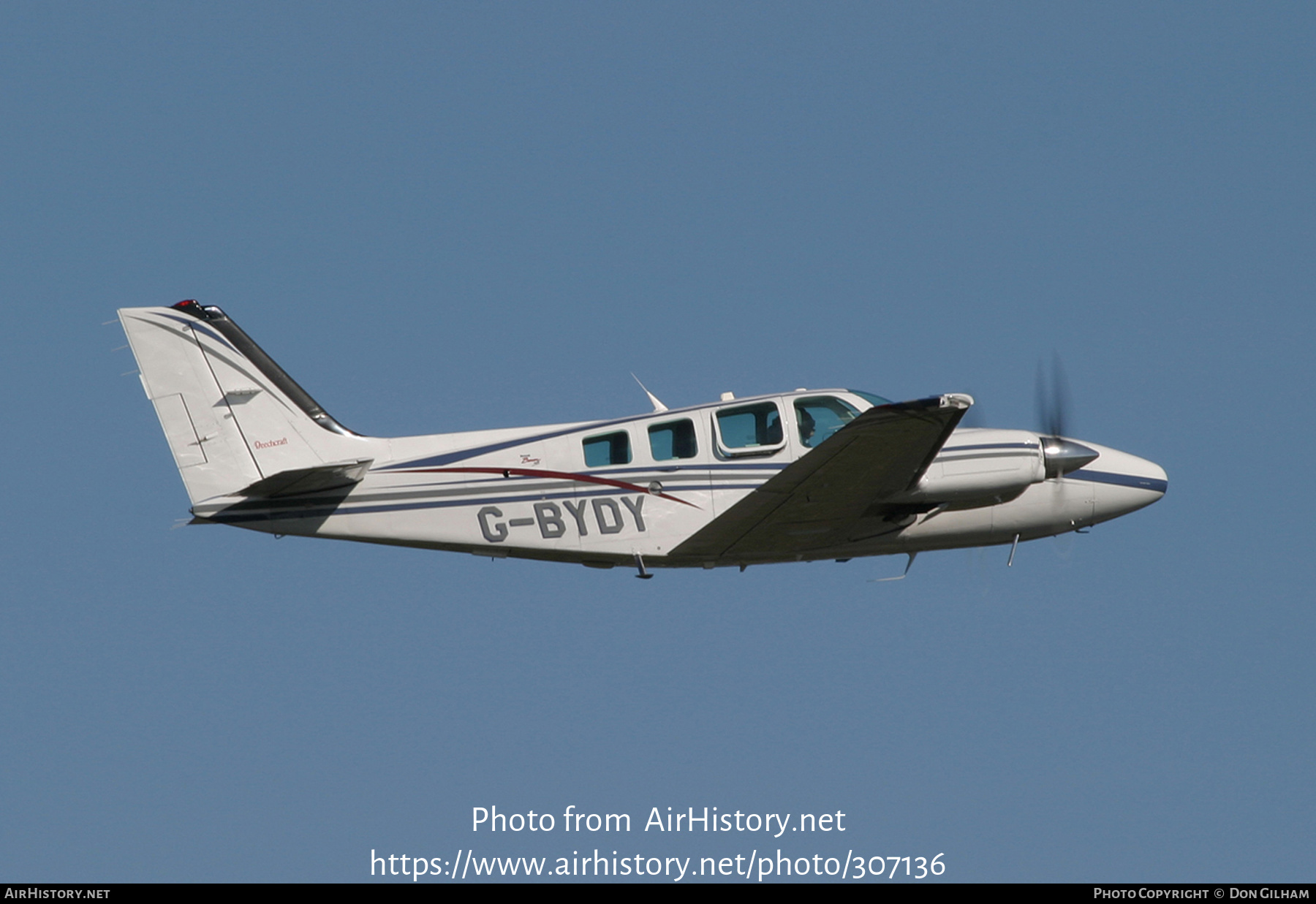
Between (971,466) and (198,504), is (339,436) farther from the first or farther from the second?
(971,466)

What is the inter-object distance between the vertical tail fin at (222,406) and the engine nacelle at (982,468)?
23.4ft

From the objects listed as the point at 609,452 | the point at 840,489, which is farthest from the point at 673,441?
the point at 840,489

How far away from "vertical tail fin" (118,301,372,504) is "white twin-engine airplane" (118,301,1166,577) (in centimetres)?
2

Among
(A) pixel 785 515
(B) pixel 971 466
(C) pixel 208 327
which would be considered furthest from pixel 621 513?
(C) pixel 208 327

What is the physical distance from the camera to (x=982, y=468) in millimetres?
16234

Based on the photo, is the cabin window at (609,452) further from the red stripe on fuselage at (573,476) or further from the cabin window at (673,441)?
the cabin window at (673,441)

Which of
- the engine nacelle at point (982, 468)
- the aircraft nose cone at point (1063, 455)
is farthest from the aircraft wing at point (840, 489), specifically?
the aircraft nose cone at point (1063, 455)

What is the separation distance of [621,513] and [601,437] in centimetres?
97

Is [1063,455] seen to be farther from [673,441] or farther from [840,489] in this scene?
[673,441]

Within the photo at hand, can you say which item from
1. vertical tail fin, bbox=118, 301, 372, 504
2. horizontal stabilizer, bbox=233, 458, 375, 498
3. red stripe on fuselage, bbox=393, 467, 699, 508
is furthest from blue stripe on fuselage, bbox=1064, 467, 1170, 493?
vertical tail fin, bbox=118, 301, 372, 504

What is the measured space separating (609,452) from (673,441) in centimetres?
80

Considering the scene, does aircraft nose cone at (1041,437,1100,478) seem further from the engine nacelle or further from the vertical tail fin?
the vertical tail fin

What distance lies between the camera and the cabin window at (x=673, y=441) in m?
16.6

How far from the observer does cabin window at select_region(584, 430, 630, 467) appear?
16547mm
